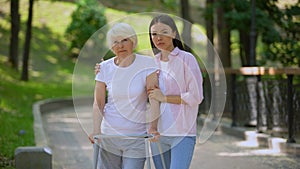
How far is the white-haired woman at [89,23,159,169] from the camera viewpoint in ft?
18.5

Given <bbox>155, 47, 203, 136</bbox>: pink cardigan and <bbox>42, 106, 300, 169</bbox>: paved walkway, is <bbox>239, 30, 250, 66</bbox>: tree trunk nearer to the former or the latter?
<bbox>42, 106, 300, 169</bbox>: paved walkway

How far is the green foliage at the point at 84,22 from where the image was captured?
142 feet

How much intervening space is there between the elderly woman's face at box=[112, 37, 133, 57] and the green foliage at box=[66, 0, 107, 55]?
37057 mm

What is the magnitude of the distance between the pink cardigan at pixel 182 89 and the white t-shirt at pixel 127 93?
23 cm

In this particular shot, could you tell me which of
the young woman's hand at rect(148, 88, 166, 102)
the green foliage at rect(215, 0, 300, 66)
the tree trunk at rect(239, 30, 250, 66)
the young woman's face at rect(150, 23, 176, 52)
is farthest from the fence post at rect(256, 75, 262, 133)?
the young woman's hand at rect(148, 88, 166, 102)

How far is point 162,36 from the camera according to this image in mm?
5906

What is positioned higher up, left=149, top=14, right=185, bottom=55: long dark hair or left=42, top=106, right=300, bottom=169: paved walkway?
left=149, top=14, right=185, bottom=55: long dark hair

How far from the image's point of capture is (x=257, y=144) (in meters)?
13.5

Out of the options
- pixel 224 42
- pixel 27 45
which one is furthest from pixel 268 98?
pixel 27 45

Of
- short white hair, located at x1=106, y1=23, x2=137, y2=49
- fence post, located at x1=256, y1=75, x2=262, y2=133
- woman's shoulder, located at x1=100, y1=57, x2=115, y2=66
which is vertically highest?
short white hair, located at x1=106, y1=23, x2=137, y2=49

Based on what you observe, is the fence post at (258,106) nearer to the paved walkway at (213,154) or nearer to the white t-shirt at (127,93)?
the paved walkway at (213,154)

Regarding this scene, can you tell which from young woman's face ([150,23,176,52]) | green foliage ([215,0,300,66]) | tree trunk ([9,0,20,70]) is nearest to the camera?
young woman's face ([150,23,176,52])

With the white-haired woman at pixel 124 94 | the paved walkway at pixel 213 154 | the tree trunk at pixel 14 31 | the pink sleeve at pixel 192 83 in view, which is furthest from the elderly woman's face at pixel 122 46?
the tree trunk at pixel 14 31

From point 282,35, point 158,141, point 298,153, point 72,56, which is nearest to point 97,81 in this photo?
point 158,141
